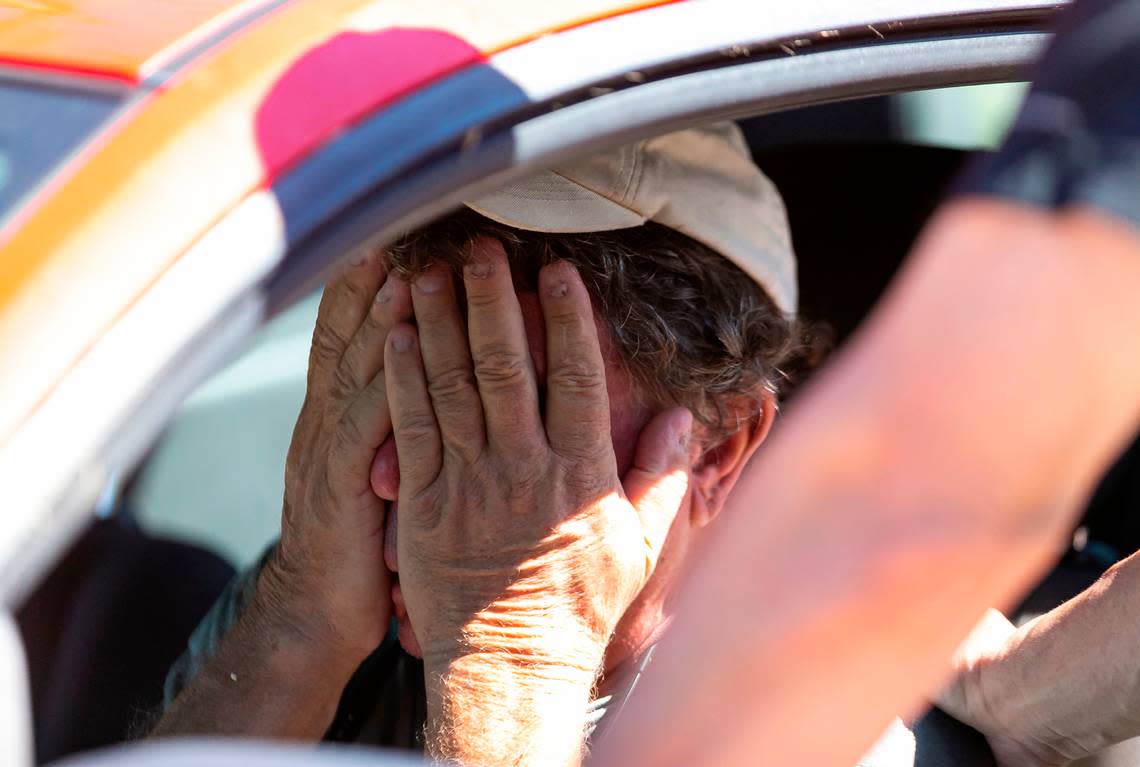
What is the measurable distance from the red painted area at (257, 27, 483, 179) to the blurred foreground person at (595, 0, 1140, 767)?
0.43 meters

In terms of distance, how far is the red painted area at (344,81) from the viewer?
88cm

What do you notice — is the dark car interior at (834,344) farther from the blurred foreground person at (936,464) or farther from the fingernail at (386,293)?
the blurred foreground person at (936,464)

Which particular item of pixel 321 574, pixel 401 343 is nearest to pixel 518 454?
pixel 401 343

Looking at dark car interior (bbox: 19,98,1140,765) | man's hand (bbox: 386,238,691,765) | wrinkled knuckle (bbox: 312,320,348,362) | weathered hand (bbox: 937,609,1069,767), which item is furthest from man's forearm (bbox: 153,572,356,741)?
weathered hand (bbox: 937,609,1069,767)

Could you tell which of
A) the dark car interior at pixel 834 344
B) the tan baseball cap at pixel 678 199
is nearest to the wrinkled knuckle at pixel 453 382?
the tan baseball cap at pixel 678 199

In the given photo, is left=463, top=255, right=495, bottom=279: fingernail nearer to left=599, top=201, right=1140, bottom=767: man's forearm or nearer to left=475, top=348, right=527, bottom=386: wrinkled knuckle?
left=475, top=348, right=527, bottom=386: wrinkled knuckle

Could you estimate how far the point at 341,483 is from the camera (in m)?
1.80

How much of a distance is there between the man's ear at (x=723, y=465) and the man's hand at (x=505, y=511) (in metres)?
0.24

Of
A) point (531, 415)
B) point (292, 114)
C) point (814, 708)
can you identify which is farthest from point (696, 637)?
point (531, 415)

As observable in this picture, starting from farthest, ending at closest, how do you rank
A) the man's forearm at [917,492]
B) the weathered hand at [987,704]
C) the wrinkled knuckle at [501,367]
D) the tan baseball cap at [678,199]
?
the weathered hand at [987,704] → the wrinkled knuckle at [501,367] → the tan baseball cap at [678,199] → the man's forearm at [917,492]

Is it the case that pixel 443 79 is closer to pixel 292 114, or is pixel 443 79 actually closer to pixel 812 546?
pixel 292 114

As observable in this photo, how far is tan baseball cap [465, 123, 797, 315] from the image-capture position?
1.48 meters

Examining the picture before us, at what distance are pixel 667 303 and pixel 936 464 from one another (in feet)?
4.11

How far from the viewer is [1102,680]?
1.61 meters
